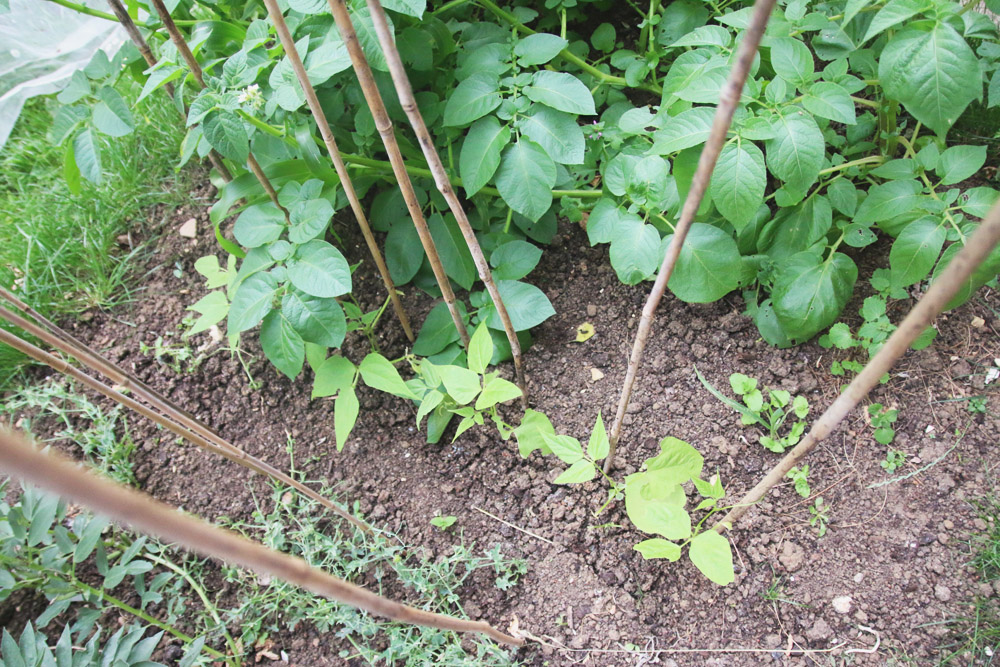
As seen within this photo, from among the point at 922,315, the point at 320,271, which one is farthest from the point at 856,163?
the point at 320,271

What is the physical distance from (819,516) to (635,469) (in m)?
0.39

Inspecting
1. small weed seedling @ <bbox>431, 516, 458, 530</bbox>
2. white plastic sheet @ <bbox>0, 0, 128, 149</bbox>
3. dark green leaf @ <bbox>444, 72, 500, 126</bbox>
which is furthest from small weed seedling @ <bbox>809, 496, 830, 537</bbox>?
Result: white plastic sheet @ <bbox>0, 0, 128, 149</bbox>

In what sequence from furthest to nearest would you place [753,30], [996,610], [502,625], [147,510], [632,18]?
[632,18] < [502,625] < [996,610] < [753,30] < [147,510]

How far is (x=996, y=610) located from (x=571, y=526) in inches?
31.9

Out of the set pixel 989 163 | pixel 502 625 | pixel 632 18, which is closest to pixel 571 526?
pixel 502 625

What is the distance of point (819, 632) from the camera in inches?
48.4

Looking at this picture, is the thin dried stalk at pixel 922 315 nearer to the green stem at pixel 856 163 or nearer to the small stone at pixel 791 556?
the small stone at pixel 791 556

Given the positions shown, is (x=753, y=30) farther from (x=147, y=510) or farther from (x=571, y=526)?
(x=571, y=526)

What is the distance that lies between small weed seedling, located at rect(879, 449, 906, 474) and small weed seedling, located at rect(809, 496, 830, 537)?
6.3 inches

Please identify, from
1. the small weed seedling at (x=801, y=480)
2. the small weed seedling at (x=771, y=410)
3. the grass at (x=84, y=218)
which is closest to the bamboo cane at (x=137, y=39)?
the grass at (x=84, y=218)

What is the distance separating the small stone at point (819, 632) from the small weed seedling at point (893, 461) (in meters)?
0.37

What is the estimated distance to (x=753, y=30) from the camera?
0.57 metres

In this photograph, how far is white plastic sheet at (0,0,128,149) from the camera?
208 cm

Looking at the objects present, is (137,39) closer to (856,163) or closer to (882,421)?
(856,163)
